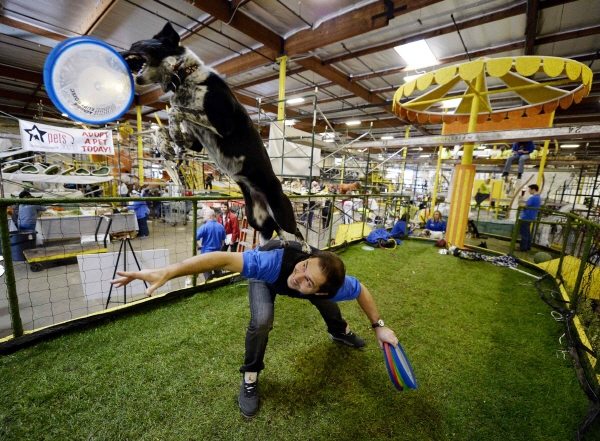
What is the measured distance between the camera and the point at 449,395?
1904 millimetres

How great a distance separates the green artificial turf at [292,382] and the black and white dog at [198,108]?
1.59 metres

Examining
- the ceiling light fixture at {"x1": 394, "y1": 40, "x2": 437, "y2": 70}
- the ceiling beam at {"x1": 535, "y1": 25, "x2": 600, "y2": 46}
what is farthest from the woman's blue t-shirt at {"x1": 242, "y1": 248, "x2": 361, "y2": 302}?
the ceiling beam at {"x1": 535, "y1": 25, "x2": 600, "y2": 46}

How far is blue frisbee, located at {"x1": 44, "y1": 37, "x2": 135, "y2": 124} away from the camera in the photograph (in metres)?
0.96

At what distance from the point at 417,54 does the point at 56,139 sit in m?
8.43

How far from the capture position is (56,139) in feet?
14.7

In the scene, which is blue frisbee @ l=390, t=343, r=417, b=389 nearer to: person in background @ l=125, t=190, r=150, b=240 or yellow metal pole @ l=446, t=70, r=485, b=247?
yellow metal pole @ l=446, t=70, r=485, b=247

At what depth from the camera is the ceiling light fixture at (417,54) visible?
20.8 ft

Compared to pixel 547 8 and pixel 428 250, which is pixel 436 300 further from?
pixel 547 8

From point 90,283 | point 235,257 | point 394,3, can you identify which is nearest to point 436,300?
point 235,257

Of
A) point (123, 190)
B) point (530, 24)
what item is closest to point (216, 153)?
point (530, 24)

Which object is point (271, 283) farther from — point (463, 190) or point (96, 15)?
point (96, 15)

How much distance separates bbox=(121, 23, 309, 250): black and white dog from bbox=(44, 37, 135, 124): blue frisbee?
0.06 metres

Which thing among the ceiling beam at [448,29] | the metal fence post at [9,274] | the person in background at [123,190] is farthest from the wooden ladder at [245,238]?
the person in background at [123,190]

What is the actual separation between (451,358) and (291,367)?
147 centimetres
